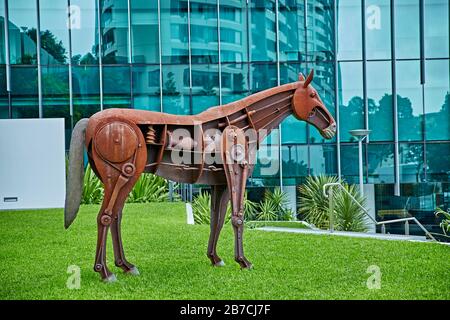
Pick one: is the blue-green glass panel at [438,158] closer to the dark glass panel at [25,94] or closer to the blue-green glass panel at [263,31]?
the blue-green glass panel at [263,31]

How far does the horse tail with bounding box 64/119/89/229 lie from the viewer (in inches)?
262

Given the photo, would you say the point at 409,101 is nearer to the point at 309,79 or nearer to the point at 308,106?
the point at 308,106

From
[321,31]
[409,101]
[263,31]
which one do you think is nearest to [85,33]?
[263,31]

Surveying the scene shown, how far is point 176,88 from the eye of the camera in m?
21.8

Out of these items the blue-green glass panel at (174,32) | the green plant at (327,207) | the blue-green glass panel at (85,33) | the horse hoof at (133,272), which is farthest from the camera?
the blue-green glass panel at (174,32)

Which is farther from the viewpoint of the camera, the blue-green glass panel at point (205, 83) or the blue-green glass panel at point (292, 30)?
the blue-green glass panel at point (292, 30)

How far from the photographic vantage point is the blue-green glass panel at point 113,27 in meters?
21.5

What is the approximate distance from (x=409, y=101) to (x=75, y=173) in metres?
16.9

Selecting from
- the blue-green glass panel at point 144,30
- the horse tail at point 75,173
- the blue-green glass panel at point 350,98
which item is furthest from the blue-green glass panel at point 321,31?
the horse tail at point 75,173

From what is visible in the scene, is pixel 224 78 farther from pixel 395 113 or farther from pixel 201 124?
pixel 201 124

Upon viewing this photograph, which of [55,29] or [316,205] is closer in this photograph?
[316,205]

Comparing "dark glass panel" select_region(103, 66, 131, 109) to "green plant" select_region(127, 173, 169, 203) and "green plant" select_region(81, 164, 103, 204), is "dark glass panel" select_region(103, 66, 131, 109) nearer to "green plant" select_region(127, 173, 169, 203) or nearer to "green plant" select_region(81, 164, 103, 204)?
"green plant" select_region(127, 173, 169, 203)

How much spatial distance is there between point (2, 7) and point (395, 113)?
12.7m

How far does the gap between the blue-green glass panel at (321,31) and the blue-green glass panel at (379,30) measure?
1.16 meters
